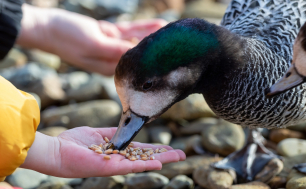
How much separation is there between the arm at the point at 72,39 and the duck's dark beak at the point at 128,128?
168cm

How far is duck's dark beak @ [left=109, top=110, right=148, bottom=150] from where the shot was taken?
2.01 meters


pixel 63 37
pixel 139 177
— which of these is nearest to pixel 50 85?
pixel 63 37

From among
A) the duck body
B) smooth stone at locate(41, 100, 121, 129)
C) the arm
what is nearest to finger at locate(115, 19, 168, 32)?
the arm

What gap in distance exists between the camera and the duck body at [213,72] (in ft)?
6.32

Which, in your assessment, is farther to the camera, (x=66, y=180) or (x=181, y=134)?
(x=181, y=134)

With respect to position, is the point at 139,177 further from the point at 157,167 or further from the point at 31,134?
the point at 31,134

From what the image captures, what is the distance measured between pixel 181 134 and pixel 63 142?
1.81m

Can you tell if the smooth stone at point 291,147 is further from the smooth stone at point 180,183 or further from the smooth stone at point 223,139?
the smooth stone at point 180,183

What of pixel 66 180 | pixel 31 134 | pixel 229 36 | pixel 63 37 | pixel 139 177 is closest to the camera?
pixel 31 134

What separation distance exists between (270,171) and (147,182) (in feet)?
3.01

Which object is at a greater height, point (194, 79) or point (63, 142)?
point (194, 79)

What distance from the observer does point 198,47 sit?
6.55 ft

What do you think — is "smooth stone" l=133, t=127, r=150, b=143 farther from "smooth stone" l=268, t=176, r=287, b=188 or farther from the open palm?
the open palm

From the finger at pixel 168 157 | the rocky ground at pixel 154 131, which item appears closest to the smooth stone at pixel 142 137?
the rocky ground at pixel 154 131
